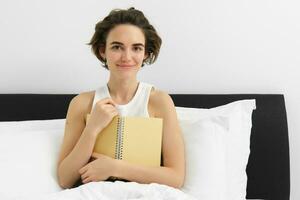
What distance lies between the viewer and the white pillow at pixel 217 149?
1449mm

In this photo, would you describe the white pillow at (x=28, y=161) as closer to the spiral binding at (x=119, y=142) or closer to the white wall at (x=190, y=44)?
the spiral binding at (x=119, y=142)

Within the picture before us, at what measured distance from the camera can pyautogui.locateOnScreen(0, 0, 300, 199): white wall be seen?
183cm

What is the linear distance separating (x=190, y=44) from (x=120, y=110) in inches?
18.9

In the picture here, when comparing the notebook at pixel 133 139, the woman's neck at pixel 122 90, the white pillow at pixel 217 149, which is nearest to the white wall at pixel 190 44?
the white pillow at pixel 217 149

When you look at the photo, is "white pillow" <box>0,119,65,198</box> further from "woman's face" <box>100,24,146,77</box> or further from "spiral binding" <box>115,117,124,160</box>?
"woman's face" <box>100,24,146,77</box>

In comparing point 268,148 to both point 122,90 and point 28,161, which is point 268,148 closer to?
point 122,90

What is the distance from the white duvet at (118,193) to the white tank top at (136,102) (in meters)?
0.29

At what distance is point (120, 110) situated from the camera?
151cm

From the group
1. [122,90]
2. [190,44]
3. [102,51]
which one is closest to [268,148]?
[190,44]

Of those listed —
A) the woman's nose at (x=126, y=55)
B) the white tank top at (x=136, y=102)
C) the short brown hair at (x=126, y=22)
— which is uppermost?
the short brown hair at (x=126, y=22)

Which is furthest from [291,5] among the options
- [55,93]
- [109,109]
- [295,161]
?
[55,93]

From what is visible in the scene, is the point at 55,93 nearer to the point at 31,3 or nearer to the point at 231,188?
the point at 31,3

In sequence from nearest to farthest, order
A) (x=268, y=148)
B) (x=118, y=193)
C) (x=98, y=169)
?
(x=118, y=193)
(x=98, y=169)
(x=268, y=148)

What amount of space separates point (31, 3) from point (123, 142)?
72 cm
